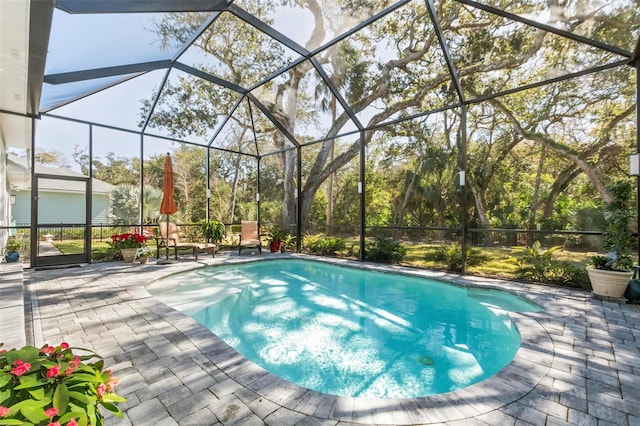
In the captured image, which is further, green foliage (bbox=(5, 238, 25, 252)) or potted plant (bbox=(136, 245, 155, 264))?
potted plant (bbox=(136, 245, 155, 264))

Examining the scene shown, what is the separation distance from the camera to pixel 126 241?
25.1 feet

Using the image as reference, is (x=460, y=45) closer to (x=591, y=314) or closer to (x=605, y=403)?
(x=591, y=314)

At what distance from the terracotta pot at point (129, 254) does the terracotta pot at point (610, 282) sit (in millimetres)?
9480

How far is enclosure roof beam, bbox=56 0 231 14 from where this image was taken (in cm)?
344

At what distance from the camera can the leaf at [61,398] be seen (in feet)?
2.76

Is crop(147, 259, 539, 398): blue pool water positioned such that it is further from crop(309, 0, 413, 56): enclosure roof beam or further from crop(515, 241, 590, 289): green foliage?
crop(309, 0, 413, 56): enclosure roof beam

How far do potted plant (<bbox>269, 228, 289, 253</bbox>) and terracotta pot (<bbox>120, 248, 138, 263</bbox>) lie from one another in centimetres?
397

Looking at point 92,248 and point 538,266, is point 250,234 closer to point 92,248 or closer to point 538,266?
point 92,248

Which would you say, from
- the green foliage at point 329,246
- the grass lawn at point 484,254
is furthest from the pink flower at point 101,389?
the green foliage at point 329,246

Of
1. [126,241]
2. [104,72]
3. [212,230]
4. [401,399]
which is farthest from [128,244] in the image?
[401,399]

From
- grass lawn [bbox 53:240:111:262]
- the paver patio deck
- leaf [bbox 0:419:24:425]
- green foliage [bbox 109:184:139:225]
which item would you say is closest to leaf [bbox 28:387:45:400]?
leaf [bbox 0:419:24:425]

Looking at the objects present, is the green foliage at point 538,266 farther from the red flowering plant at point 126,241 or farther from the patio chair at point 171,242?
the red flowering plant at point 126,241

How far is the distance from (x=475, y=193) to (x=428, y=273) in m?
6.41

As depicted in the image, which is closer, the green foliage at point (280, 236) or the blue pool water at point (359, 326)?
the blue pool water at point (359, 326)
